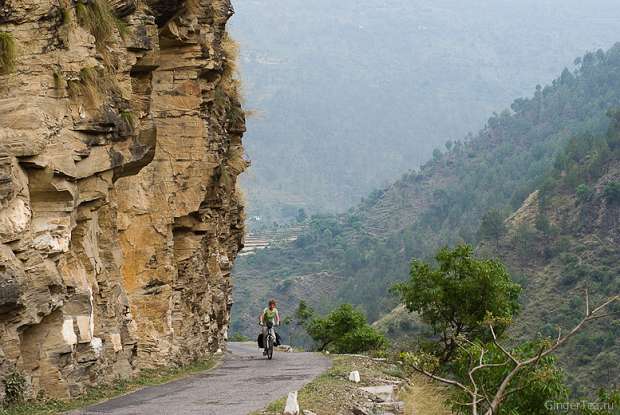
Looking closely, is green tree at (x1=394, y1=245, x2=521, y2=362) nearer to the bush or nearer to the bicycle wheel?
the bicycle wheel

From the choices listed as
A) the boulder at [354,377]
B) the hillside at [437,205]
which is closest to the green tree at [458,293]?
the boulder at [354,377]

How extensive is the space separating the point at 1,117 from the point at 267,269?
14350 centimetres

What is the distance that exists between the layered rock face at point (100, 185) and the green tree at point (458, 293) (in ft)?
26.1

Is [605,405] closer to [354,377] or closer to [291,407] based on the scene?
[291,407]

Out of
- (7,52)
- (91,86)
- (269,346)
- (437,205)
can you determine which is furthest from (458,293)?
(437,205)

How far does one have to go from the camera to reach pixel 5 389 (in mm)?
11742

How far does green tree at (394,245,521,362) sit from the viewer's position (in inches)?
1144

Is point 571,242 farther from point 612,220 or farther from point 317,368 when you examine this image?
point 317,368

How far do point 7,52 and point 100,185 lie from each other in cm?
326

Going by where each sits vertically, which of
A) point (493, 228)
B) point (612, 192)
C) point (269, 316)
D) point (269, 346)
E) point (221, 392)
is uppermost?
point (612, 192)

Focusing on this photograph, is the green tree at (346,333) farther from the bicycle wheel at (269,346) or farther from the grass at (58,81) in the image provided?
the grass at (58,81)

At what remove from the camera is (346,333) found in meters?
50.3

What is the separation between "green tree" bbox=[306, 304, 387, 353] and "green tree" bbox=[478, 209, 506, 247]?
46.0m

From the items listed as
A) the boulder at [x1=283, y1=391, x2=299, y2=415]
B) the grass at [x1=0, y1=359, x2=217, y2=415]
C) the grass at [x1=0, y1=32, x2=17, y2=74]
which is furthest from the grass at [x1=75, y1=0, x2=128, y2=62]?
the boulder at [x1=283, y1=391, x2=299, y2=415]
